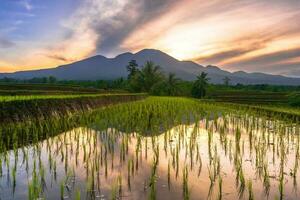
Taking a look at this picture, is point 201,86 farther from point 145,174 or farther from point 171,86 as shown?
point 145,174

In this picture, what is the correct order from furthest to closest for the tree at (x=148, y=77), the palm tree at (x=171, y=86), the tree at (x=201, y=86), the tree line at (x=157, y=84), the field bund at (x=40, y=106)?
the palm tree at (x=171, y=86), the tree at (x=201, y=86), the tree at (x=148, y=77), the tree line at (x=157, y=84), the field bund at (x=40, y=106)

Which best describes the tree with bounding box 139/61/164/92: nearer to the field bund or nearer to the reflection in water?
the field bund

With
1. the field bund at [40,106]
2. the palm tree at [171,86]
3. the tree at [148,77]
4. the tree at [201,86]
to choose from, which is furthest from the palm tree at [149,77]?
the field bund at [40,106]

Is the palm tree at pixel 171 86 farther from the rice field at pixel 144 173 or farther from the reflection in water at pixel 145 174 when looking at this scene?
the reflection in water at pixel 145 174

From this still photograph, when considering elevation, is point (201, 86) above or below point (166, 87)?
above

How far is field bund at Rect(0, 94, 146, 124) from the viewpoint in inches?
493

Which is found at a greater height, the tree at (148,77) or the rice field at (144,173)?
the tree at (148,77)

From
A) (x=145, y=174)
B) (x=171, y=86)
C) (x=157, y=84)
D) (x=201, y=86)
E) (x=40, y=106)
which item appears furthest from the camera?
(x=171, y=86)

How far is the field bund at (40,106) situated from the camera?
493 inches

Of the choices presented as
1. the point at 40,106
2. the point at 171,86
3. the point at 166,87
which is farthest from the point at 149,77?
the point at 40,106

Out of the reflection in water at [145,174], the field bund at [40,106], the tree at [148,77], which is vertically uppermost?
the tree at [148,77]

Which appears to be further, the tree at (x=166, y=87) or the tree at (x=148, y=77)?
the tree at (x=148, y=77)

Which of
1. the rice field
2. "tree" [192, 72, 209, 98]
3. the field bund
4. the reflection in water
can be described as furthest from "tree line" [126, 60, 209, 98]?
the reflection in water

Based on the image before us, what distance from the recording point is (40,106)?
49.1ft
